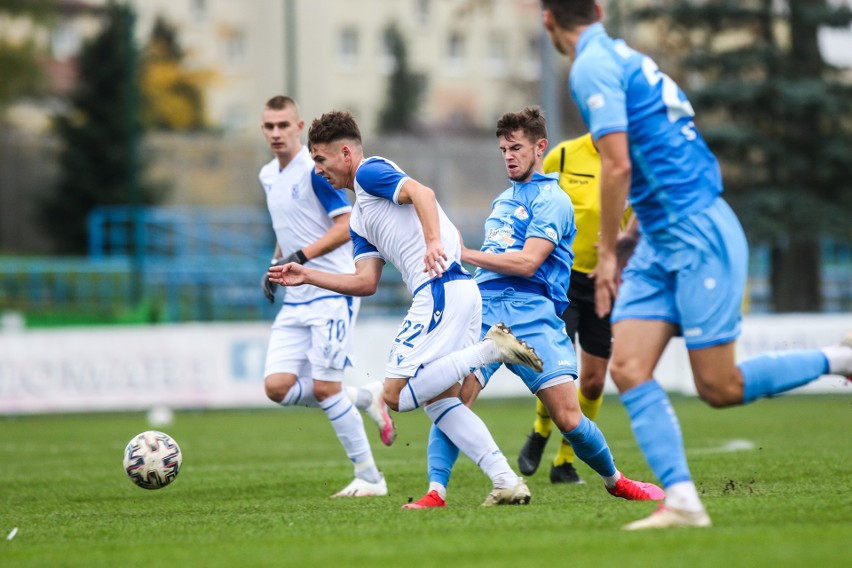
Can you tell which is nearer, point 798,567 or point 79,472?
point 798,567

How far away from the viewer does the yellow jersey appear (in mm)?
8875

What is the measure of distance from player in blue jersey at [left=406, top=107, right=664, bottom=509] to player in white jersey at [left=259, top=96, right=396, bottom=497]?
5.05ft

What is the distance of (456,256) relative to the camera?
7176mm

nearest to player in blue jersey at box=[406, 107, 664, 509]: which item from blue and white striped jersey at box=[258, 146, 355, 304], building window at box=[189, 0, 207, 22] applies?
blue and white striped jersey at box=[258, 146, 355, 304]

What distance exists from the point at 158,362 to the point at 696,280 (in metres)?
13.6

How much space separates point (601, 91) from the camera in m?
5.60

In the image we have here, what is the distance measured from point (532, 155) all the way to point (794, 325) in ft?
40.6

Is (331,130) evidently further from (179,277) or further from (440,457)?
(179,277)

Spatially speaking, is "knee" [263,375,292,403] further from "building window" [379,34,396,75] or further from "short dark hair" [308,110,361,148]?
"building window" [379,34,396,75]

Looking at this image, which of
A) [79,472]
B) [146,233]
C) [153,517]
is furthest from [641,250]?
[146,233]

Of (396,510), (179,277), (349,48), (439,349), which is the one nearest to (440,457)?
(396,510)

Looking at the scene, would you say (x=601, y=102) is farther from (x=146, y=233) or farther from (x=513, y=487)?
(x=146, y=233)

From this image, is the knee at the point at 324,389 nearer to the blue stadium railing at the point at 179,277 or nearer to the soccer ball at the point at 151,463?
the soccer ball at the point at 151,463

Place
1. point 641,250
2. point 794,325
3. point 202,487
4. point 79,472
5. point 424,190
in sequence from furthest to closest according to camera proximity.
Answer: point 794,325 < point 79,472 < point 202,487 < point 424,190 < point 641,250
